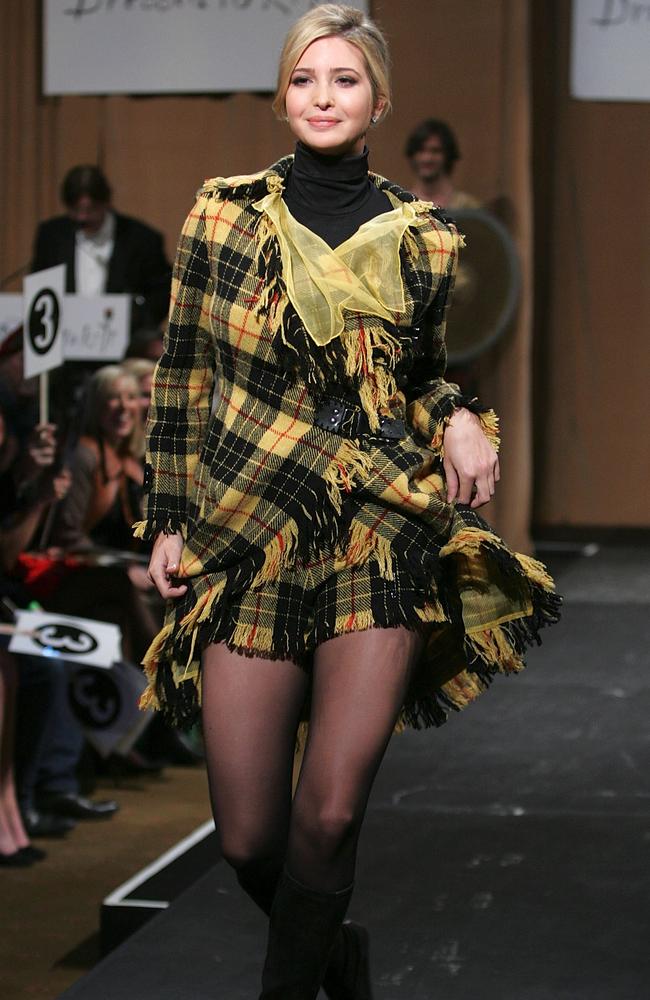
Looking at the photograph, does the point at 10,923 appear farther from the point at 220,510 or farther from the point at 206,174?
the point at 206,174

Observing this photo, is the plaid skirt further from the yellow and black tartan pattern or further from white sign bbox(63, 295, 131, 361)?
white sign bbox(63, 295, 131, 361)

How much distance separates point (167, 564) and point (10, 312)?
217cm

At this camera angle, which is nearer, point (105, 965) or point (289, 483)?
point (289, 483)

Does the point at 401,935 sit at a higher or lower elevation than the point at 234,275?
lower

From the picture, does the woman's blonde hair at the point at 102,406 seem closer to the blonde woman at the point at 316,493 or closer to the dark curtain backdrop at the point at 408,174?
the blonde woman at the point at 316,493

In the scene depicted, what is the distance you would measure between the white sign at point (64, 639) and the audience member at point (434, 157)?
3207 mm

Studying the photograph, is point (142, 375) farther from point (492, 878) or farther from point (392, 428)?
point (392, 428)

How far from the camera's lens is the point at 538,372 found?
293 inches

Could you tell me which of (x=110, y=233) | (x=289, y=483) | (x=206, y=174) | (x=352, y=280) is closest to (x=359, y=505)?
(x=289, y=483)

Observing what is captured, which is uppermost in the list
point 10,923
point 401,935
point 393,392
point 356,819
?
point 393,392

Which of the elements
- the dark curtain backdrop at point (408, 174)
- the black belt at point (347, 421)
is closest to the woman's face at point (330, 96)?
the black belt at point (347, 421)

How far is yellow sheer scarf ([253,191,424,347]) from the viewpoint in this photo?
6.20ft

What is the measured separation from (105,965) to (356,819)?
690 millimetres

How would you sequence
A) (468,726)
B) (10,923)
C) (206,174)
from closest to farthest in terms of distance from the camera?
(10,923) < (468,726) < (206,174)
